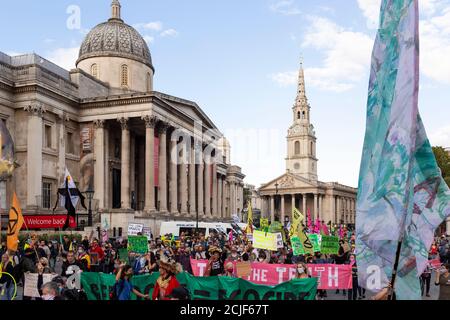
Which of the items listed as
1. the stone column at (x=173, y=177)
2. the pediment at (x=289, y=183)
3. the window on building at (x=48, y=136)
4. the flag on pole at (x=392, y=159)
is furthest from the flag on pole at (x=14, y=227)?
the pediment at (x=289, y=183)

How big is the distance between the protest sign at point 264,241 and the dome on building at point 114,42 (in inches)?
1451

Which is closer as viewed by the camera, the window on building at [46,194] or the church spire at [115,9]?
the window on building at [46,194]

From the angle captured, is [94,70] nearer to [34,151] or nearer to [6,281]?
[34,151]

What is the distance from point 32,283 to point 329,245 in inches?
474

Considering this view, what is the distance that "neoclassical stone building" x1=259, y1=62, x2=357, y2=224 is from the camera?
426 feet

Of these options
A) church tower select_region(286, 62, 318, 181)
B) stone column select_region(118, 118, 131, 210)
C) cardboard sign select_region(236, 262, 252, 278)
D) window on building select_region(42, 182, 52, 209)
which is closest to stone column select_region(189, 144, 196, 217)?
stone column select_region(118, 118, 131, 210)

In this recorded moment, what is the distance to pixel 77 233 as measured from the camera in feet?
114

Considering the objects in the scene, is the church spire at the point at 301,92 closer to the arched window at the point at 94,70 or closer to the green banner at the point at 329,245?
the arched window at the point at 94,70

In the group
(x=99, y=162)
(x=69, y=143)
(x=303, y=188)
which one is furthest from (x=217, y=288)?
(x=303, y=188)

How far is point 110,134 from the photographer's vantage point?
47344 millimetres

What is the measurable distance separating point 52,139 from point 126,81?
14.2 meters

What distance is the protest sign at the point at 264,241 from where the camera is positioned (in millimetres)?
20516

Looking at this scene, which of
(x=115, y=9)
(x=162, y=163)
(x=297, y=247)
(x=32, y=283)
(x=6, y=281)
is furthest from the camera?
(x=115, y=9)

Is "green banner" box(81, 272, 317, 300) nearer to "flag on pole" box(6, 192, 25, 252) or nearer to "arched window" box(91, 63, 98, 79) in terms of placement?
"flag on pole" box(6, 192, 25, 252)
